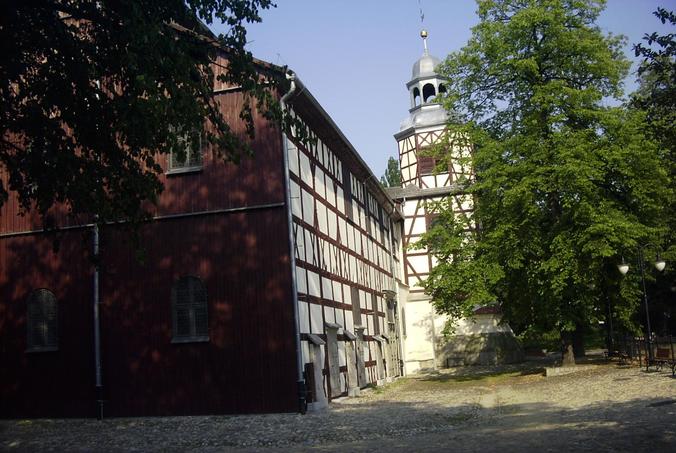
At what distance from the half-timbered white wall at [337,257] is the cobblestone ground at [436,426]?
245cm

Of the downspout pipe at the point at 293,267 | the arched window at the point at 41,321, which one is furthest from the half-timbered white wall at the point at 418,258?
the arched window at the point at 41,321

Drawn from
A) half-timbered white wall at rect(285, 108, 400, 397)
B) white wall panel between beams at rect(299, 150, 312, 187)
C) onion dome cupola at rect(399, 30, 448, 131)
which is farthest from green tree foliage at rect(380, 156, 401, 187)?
white wall panel between beams at rect(299, 150, 312, 187)

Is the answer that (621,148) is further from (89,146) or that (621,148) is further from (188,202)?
(89,146)

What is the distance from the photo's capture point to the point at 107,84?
41.5 ft

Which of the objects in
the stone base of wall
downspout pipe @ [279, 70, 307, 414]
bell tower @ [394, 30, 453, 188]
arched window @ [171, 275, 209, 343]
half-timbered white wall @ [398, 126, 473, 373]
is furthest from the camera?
bell tower @ [394, 30, 453, 188]

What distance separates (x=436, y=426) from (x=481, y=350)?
82.9 feet

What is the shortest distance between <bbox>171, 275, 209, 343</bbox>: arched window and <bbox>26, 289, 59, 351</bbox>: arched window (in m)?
3.53

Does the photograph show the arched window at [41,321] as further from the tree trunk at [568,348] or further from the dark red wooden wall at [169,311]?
the tree trunk at [568,348]

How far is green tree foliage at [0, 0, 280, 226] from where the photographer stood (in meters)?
10.7

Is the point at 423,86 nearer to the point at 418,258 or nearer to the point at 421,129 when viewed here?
the point at 421,129

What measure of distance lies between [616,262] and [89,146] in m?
19.5

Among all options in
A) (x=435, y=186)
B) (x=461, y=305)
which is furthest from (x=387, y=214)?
(x=461, y=305)

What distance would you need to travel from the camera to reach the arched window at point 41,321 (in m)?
19.6

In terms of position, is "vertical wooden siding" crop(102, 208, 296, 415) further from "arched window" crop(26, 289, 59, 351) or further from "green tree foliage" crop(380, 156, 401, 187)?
"green tree foliage" crop(380, 156, 401, 187)
